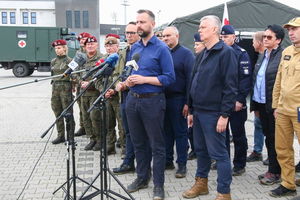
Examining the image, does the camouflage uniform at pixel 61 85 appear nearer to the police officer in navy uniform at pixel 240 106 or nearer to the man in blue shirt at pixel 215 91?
the police officer in navy uniform at pixel 240 106

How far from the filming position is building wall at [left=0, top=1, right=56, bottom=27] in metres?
53.6

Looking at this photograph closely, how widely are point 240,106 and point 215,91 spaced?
3.67 feet

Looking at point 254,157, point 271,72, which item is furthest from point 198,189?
point 254,157

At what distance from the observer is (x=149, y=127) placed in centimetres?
381

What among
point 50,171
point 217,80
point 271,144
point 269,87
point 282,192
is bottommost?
point 50,171

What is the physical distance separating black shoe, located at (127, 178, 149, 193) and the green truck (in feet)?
58.5

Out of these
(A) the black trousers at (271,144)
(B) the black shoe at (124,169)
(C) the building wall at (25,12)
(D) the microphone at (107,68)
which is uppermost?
(C) the building wall at (25,12)

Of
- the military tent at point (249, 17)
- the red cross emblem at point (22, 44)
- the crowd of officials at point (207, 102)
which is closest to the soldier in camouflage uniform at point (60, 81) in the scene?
the crowd of officials at point (207, 102)

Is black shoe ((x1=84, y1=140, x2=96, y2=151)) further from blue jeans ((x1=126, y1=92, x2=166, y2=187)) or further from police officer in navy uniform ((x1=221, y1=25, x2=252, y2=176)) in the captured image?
police officer in navy uniform ((x1=221, y1=25, x2=252, y2=176))

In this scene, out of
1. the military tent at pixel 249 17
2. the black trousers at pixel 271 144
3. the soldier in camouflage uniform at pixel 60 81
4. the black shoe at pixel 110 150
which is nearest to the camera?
the black trousers at pixel 271 144

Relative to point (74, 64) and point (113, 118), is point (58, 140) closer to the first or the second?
point (113, 118)

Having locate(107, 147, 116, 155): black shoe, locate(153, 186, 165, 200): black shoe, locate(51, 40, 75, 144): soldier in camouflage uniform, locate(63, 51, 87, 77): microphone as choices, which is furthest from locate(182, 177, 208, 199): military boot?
locate(51, 40, 75, 144): soldier in camouflage uniform

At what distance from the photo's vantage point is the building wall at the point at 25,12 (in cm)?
5362

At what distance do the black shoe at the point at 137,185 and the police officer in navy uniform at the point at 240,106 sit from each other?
4.29 feet
